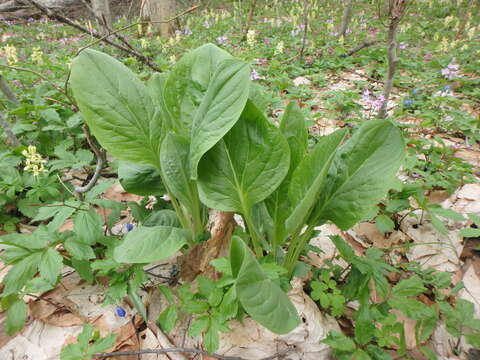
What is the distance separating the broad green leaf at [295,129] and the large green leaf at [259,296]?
482 mm

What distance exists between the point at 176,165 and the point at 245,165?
0.93 feet

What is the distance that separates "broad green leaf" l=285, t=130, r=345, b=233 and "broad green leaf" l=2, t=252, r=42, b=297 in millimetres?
1004

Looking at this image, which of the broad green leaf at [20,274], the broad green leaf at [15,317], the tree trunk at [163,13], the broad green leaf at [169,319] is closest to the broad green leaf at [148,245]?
the broad green leaf at [169,319]

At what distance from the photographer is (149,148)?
1.27 m

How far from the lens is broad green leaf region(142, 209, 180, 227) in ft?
4.59

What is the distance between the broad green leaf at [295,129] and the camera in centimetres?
120

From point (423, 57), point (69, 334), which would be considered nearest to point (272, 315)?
point (69, 334)

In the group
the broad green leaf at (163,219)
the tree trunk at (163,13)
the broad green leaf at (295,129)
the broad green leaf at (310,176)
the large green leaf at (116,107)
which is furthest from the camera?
the tree trunk at (163,13)

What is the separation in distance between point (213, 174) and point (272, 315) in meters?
0.55

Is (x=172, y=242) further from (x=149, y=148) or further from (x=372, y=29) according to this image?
(x=372, y=29)

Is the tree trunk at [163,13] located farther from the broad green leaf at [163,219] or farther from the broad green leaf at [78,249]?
the broad green leaf at [78,249]

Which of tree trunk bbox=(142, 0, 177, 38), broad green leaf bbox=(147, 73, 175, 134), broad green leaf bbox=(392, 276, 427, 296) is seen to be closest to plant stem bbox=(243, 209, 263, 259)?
broad green leaf bbox=(147, 73, 175, 134)

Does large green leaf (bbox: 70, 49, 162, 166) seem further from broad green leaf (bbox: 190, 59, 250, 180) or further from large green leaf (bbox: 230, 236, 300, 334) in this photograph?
large green leaf (bbox: 230, 236, 300, 334)

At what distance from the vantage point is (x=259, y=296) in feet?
2.89
